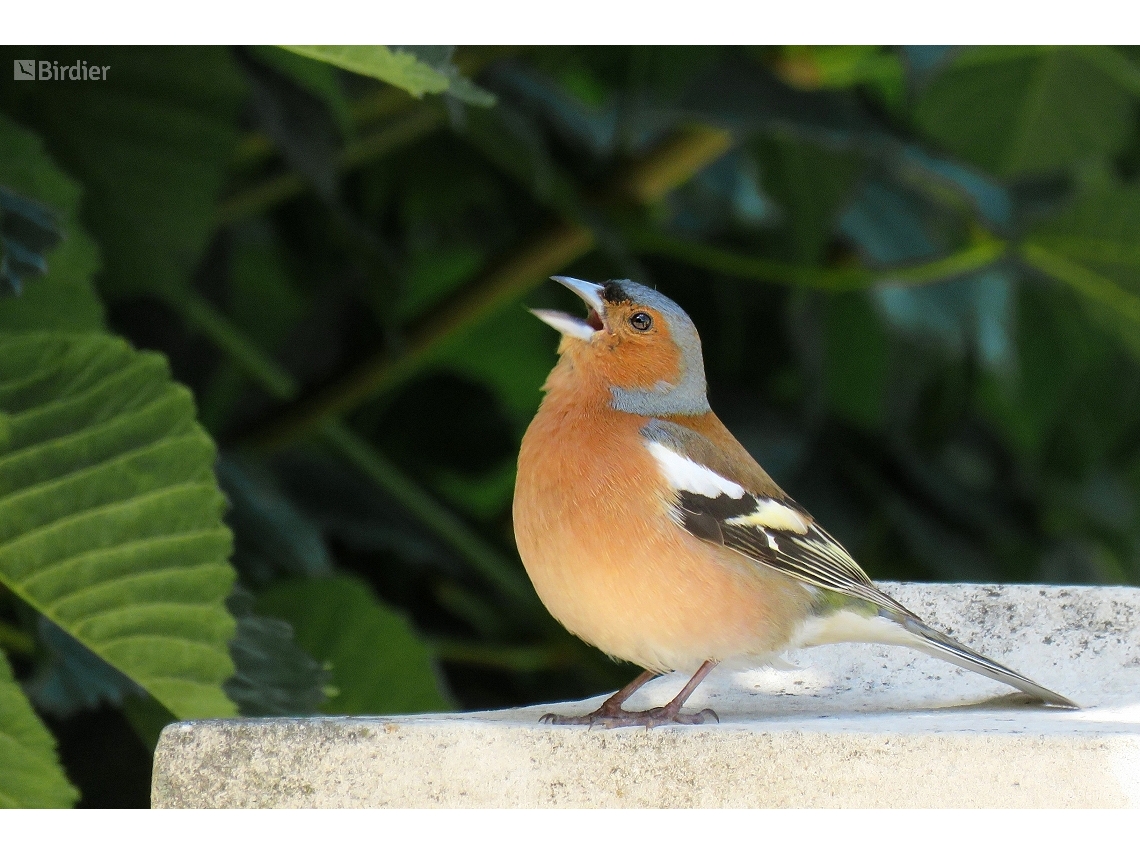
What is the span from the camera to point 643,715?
1879 mm

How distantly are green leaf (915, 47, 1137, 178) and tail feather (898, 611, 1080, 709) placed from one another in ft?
6.40

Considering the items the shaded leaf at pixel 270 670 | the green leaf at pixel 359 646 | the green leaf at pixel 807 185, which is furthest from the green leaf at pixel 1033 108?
the shaded leaf at pixel 270 670

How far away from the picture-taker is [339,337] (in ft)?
11.1

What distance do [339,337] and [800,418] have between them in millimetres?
1267

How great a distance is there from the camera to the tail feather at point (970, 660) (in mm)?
1894

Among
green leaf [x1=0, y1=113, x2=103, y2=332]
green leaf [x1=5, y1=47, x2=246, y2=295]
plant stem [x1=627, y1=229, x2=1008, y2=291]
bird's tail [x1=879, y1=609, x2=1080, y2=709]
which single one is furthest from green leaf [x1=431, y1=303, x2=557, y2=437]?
bird's tail [x1=879, y1=609, x2=1080, y2=709]

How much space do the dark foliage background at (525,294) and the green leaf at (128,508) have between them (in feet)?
0.56

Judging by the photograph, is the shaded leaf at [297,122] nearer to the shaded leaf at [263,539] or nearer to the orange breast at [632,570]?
the shaded leaf at [263,539]

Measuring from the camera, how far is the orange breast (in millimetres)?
1905

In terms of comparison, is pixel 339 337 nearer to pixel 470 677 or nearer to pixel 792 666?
pixel 470 677

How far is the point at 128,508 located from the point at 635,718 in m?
0.76

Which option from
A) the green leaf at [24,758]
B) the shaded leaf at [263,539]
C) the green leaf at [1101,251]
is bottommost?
the green leaf at [24,758]

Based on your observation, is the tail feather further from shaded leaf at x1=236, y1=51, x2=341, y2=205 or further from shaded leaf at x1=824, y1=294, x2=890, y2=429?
shaded leaf at x1=824, y1=294, x2=890, y2=429

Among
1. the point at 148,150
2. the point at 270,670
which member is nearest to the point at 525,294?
the point at 148,150
